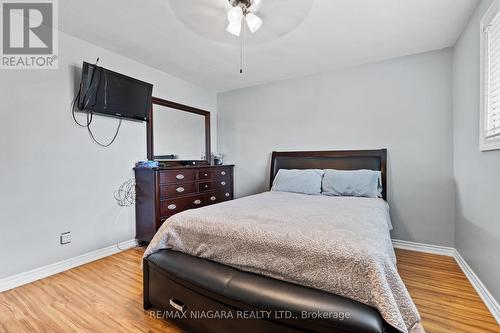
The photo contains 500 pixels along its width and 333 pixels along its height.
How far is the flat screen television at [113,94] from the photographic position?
2473mm

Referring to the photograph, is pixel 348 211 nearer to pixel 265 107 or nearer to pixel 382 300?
pixel 382 300

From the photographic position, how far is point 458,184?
2.53 m

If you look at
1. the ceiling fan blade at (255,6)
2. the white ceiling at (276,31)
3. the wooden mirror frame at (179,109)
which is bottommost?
the wooden mirror frame at (179,109)

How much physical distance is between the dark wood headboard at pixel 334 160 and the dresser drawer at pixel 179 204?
1189 mm

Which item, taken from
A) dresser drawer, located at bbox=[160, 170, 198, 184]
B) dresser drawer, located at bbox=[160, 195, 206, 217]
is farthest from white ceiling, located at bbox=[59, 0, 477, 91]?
dresser drawer, located at bbox=[160, 195, 206, 217]

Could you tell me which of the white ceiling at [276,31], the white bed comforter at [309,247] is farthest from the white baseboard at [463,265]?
the white ceiling at [276,31]

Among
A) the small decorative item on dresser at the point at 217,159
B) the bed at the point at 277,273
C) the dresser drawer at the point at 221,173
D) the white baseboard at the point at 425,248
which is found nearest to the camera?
the bed at the point at 277,273

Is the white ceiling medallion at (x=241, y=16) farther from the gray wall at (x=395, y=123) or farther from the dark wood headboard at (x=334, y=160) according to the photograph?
the dark wood headboard at (x=334, y=160)

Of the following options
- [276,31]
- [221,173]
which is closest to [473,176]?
[276,31]

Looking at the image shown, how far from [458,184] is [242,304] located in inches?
105

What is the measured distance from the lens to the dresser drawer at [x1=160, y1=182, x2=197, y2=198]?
2.98m

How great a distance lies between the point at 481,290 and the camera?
1868mm

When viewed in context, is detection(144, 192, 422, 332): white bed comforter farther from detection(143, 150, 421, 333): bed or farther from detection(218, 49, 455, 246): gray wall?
detection(218, 49, 455, 246): gray wall

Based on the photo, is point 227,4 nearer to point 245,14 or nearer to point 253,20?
point 245,14
